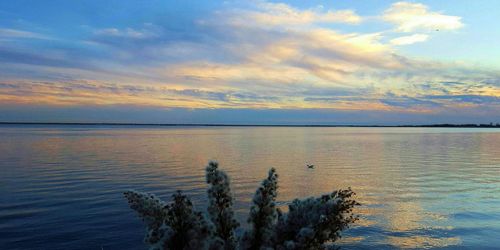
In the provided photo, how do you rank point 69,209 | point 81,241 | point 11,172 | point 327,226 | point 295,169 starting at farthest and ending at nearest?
point 295,169
point 11,172
point 69,209
point 81,241
point 327,226

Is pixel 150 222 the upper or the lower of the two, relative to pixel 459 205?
upper

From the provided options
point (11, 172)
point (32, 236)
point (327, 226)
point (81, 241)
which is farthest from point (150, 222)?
point (11, 172)

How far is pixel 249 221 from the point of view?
335 cm

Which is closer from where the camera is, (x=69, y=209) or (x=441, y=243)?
(x=441, y=243)

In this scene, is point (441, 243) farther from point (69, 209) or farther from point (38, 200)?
point (38, 200)

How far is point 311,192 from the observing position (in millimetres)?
27078

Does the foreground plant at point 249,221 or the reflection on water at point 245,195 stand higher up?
the foreground plant at point 249,221

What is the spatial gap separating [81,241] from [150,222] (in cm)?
1395

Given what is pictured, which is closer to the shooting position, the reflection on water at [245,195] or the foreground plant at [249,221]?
the foreground plant at [249,221]

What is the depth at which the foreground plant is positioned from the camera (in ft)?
9.51

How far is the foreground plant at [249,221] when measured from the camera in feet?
9.51

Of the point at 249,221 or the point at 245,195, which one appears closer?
the point at 249,221

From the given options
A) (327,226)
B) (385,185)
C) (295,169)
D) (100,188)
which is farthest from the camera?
(295,169)

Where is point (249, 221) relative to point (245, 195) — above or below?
above
